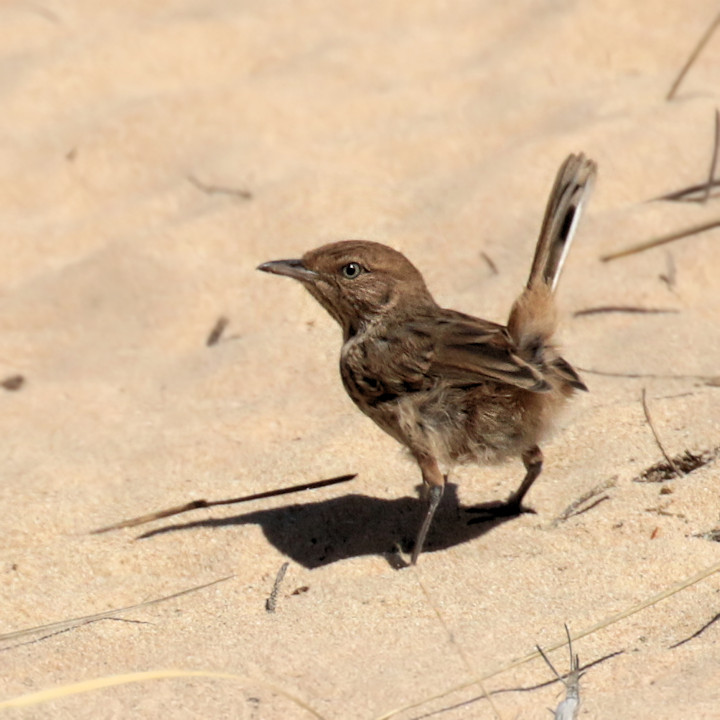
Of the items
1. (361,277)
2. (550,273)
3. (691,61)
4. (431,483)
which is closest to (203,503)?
(431,483)

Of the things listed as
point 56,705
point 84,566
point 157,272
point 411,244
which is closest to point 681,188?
point 411,244

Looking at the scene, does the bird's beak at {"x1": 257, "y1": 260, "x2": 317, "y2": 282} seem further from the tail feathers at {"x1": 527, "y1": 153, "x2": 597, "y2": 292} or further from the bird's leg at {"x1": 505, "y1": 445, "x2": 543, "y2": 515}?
the bird's leg at {"x1": 505, "y1": 445, "x2": 543, "y2": 515}

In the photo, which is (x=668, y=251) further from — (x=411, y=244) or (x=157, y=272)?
(x=157, y=272)

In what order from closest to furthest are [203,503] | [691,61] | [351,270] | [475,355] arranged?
[475,355] → [203,503] → [351,270] → [691,61]

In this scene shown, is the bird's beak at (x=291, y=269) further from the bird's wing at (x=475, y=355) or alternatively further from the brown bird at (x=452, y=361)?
the bird's wing at (x=475, y=355)

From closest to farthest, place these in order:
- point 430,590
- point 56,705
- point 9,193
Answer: point 56,705 < point 430,590 < point 9,193

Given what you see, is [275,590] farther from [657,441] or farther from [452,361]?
[657,441]

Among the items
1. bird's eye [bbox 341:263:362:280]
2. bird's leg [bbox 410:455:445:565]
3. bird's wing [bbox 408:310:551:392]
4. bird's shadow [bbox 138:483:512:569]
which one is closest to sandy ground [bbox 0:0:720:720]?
bird's shadow [bbox 138:483:512:569]
